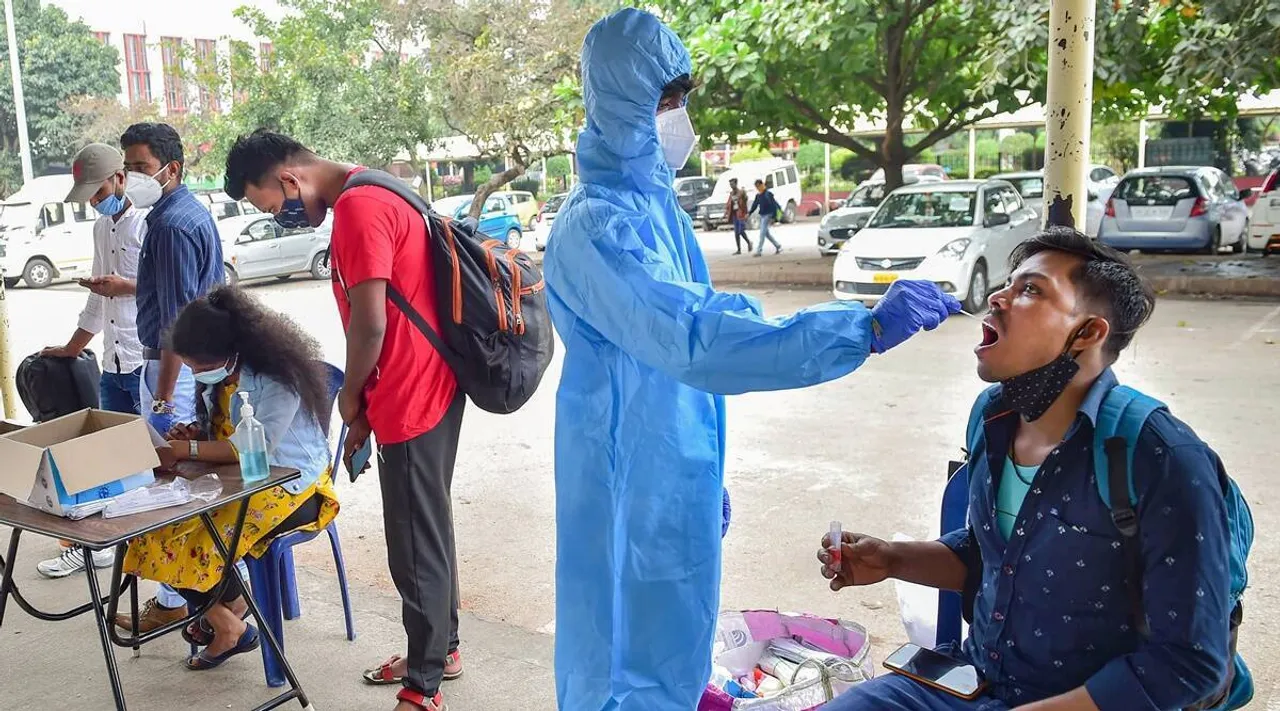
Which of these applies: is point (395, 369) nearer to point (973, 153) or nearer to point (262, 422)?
point (262, 422)

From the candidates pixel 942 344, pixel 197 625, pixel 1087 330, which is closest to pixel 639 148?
pixel 1087 330

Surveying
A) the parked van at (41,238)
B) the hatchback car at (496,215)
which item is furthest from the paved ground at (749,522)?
the parked van at (41,238)

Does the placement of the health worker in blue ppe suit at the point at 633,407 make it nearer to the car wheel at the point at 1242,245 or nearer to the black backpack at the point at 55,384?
the black backpack at the point at 55,384

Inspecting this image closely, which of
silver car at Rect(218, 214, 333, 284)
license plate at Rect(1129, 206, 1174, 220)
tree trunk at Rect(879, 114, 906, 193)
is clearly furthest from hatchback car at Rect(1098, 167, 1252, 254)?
silver car at Rect(218, 214, 333, 284)

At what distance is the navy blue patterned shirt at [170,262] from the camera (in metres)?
3.74

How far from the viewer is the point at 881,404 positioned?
6.94 m

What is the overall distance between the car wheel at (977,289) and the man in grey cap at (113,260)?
26.8 feet

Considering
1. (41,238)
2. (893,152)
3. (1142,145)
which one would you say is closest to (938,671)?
(893,152)

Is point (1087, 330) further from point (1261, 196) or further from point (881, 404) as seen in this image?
point (1261, 196)

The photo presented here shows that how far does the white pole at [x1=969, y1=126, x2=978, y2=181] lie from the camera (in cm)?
2853

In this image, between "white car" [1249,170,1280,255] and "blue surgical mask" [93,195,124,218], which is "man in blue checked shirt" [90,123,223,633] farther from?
"white car" [1249,170,1280,255]

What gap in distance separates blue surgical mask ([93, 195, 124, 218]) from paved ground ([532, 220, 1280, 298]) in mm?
6938

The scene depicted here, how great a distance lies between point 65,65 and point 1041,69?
21561 millimetres

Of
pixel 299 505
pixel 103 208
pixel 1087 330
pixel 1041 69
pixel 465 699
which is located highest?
pixel 1041 69
